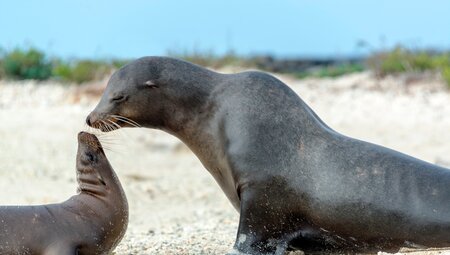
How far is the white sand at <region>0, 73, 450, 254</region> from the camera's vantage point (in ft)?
27.6

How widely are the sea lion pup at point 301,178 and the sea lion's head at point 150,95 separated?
0.05 metres

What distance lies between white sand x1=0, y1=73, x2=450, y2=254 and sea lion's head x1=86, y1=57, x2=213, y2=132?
3.14ft

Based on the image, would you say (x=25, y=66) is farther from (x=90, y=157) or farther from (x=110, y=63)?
(x=90, y=157)

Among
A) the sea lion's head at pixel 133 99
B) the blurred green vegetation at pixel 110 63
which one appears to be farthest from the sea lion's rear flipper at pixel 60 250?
the blurred green vegetation at pixel 110 63

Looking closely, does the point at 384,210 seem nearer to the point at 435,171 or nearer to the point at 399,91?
the point at 435,171

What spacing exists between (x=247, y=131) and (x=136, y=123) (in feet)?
3.08

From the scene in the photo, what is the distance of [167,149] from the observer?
15117mm

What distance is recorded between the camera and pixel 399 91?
18.5 m

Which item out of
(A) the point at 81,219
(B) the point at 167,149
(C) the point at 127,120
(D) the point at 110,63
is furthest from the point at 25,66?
(A) the point at 81,219

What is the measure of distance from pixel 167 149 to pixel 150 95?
8.80m

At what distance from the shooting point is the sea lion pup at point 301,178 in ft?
19.1

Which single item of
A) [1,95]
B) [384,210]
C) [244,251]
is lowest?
[1,95]

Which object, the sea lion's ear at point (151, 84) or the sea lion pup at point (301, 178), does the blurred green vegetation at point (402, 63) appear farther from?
the sea lion's ear at point (151, 84)

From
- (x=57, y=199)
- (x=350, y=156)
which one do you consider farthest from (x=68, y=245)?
(x=57, y=199)
